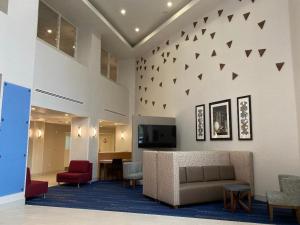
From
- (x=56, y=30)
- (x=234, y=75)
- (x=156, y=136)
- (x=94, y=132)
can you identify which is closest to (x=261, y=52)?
(x=234, y=75)

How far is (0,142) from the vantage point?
5367 mm

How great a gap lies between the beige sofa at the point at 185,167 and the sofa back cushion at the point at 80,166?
2.85 meters

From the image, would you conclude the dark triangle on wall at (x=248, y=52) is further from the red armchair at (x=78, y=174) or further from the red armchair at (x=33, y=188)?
the red armchair at (x=33, y=188)

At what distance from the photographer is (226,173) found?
22.5 ft

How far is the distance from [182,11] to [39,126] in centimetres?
832

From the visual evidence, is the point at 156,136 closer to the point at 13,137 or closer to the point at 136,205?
the point at 136,205

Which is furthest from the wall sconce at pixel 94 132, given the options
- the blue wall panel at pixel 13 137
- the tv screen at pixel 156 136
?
the blue wall panel at pixel 13 137

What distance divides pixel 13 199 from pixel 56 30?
220 inches

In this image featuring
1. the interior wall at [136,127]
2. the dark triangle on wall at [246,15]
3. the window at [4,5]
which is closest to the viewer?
the window at [4,5]

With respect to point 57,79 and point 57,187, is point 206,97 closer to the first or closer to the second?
point 57,79

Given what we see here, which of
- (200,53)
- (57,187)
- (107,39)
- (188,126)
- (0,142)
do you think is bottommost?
(57,187)

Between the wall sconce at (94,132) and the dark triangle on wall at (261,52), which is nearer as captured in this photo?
the dark triangle on wall at (261,52)

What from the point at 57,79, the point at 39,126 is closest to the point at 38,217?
the point at 57,79

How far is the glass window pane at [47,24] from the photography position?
811 cm
